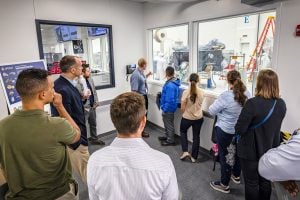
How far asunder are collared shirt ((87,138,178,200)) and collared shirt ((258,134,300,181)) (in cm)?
75

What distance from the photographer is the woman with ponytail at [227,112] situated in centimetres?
227

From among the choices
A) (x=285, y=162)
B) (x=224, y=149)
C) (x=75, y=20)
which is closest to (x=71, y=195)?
(x=285, y=162)

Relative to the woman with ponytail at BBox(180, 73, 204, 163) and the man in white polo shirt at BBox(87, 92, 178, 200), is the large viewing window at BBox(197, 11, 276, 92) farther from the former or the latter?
the man in white polo shirt at BBox(87, 92, 178, 200)

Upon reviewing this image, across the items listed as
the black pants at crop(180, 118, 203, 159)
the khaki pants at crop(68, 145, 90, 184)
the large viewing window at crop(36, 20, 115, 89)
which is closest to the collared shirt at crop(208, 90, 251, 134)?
the black pants at crop(180, 118, 203, 159)

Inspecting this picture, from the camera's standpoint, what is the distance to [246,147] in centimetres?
190

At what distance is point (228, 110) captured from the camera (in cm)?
236

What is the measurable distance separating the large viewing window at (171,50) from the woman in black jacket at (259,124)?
2.24 metres

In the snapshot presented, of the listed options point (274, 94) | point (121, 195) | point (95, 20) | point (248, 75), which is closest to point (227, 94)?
point (274, 94)

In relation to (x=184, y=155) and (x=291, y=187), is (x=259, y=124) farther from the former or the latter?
(x=184, y=155)

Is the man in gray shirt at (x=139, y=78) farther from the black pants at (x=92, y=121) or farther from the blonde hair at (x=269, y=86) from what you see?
the blonde hair at (x=269, y=86)

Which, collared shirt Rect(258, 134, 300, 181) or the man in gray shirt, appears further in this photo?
the man in gray shirt

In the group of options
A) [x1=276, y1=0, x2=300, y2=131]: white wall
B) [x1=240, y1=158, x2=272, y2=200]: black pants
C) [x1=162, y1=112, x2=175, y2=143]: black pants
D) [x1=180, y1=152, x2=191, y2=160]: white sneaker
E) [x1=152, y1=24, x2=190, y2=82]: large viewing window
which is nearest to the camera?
[x1=240, y1=158, x2=272, y2=200]: black pants

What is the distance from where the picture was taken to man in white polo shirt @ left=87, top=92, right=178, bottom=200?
85 centimetres

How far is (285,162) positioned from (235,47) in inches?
96.6
